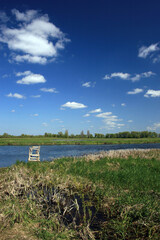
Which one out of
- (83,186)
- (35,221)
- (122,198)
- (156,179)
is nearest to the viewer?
(35,221)

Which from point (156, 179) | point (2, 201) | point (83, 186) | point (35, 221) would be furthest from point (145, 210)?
point (2, 201)

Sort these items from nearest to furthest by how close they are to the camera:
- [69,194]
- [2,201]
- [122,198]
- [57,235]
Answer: [57,235] < [122,198] < [2,201] < [69,194]

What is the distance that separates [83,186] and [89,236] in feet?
14.7

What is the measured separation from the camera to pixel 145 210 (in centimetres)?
571

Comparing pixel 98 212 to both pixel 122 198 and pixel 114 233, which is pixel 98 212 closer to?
pixel 122 198

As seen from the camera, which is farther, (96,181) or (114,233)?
(96,181)

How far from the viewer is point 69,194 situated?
27.8ft

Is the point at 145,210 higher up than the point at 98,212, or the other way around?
the point at 145,210

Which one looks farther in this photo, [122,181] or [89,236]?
[122,181]

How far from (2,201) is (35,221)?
2.77 m

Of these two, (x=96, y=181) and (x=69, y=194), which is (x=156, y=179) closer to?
(x=96, y=181)

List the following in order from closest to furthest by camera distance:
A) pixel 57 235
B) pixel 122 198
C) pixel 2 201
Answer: pixel 57 235
pixel 122 198
pixel 2 201

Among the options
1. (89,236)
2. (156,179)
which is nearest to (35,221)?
(89,236)

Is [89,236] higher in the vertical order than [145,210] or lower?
lower
